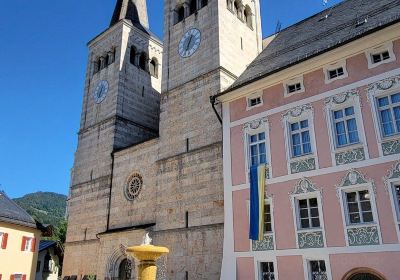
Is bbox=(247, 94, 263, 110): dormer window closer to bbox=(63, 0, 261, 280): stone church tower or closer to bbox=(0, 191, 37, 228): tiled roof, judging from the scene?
bbox=(63, 0, 261, 280): stone church tower

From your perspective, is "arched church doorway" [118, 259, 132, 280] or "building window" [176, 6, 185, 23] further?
"building window" [176, 6, 185, 23]

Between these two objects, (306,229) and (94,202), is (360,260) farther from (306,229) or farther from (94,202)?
(94,202)

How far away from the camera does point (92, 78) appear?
34.9 metres

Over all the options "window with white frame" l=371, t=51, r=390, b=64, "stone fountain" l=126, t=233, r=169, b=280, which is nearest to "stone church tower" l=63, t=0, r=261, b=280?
"stone fountain" l=126, t=233, r=169, b=280

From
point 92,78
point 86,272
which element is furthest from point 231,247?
point 92,78

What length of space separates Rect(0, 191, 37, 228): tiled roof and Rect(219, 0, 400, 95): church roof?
58.2 ft

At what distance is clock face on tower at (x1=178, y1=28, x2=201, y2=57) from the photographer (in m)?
25.8

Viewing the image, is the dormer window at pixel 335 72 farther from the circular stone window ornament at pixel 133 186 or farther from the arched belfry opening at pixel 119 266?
Result: the arched belfry opening at pixel 119 266

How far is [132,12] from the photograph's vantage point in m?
36.5

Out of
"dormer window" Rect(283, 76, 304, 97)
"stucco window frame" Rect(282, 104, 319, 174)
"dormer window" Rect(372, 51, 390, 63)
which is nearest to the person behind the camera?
"dormer window" Rect(372, 51, 390, 63)

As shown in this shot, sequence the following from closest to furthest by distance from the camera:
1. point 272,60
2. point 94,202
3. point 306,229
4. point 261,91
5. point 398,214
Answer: point 398,214 → point 306,229 → point 261,91 → point 272,60 → point 94,202

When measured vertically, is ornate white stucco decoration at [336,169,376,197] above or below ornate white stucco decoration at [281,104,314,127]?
below

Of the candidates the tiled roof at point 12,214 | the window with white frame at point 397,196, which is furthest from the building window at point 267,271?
the tiled roof at point 12,214

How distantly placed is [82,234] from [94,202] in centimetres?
264
